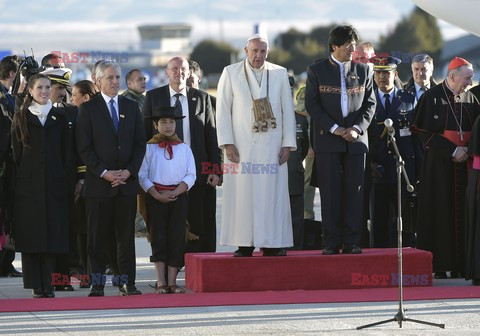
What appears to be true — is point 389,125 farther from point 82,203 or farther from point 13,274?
point 13,274

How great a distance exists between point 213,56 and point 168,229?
3778 inches

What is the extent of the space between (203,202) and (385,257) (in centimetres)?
200

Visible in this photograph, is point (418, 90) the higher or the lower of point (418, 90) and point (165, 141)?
the higher

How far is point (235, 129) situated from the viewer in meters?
10.6

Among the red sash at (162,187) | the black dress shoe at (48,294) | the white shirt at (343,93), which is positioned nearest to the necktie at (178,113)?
the red sash at (162,187)

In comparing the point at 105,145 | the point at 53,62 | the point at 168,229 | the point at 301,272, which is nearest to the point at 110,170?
the point at 105,145

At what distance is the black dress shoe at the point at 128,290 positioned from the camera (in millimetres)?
10242

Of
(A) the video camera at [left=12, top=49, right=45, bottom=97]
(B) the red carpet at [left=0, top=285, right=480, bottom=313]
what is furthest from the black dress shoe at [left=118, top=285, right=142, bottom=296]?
(A) the video camera at [left=12, top=49, right=45, bottom=97]

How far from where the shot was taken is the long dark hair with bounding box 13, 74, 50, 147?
33.3 ft

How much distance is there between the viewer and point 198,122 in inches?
451

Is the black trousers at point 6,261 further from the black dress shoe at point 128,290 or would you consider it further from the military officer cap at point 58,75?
the black dress shoe at point 128,290

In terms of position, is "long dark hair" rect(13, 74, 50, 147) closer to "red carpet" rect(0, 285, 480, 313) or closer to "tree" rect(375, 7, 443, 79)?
"red carpet" rect(0, 285, 480, 313)

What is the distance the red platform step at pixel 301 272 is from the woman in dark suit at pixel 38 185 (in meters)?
1.24

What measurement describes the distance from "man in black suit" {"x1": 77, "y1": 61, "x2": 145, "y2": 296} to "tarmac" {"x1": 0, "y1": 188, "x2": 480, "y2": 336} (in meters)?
1.02
